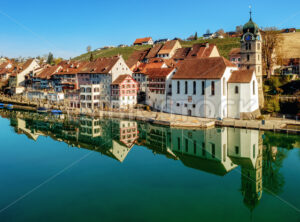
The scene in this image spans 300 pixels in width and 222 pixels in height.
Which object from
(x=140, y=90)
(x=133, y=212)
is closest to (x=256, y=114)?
(x=140, y=90)

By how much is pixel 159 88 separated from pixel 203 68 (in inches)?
432

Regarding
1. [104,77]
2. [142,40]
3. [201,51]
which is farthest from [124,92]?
[142,40]

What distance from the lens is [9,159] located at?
104 feet

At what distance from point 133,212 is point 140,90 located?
4640 centimetres

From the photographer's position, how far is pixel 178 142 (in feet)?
124

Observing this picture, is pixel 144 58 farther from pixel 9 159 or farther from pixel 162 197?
pixel 162 197

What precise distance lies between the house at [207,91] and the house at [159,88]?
2.35 m

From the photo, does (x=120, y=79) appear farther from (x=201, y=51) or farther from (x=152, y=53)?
(x=152, y=53)

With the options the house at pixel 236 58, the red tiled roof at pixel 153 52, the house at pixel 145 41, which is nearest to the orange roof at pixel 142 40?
the house at pixel 145 41

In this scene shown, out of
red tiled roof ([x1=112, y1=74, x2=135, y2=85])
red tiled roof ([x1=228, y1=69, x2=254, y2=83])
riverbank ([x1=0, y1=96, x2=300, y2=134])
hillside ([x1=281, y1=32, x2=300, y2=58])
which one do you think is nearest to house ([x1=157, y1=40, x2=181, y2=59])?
red tiled roof ([x1=112, y1=74, x2=135, y2=85])

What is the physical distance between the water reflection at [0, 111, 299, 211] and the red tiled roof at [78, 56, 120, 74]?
48.6ft

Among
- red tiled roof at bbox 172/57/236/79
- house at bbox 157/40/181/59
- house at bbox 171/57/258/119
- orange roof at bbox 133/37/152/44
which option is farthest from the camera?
orange roof at bbox 133/37/152/44

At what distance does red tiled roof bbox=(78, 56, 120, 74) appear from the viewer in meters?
62.9

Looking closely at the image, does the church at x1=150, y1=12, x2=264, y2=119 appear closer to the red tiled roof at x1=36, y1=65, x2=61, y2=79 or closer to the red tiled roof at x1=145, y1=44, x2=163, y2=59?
the red tiled roof at x1=145, y1=44, x2=163, y2=59
